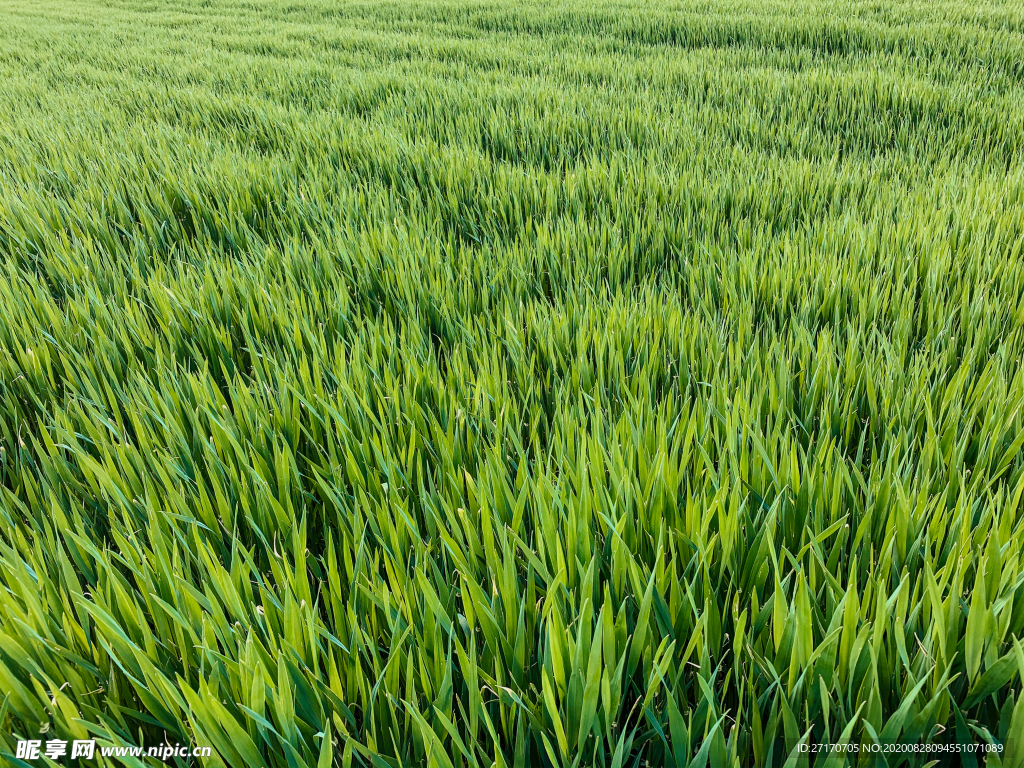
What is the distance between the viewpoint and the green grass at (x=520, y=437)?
55 centimetres

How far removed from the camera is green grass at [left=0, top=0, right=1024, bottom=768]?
55 cm

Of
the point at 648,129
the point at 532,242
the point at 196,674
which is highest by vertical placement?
the point at 648,129

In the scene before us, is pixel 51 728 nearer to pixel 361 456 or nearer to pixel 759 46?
pixel 361 456

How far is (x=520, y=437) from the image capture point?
919 mm

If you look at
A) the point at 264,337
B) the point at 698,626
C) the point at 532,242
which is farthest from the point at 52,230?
the point at 698,626

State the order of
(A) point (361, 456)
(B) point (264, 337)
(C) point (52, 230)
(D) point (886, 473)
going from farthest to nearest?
1. (C) point (52, 230)
2. (B) point (264, 337)
3. (A) point (361, 456)
4. (D) point (886, 473)

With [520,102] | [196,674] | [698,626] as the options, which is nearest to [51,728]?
[196,674]

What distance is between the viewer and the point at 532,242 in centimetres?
169

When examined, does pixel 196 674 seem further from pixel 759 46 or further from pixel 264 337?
pixel 759 46

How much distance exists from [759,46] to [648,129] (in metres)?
2.89

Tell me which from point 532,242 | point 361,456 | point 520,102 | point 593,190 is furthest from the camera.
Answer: point 520,102

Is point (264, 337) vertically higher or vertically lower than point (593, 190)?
lower

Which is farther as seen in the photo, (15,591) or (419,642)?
(15,591)

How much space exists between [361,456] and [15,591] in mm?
403
